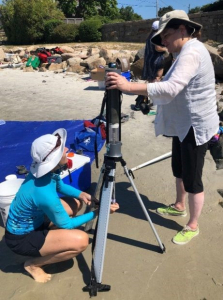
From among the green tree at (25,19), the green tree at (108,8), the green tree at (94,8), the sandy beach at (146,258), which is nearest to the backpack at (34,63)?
the sandy beach at (146,258)

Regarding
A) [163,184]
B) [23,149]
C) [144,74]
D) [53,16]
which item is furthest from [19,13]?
[163,184]

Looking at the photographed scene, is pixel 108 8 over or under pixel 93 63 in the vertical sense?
over

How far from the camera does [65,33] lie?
24953 millimetres

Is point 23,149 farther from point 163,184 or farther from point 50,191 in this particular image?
point 50,191

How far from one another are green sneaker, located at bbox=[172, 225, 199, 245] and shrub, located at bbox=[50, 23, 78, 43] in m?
24.7

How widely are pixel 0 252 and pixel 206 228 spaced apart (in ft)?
6.29

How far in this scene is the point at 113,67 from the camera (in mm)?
1999

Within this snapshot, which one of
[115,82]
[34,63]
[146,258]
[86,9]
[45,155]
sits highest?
[86,9]

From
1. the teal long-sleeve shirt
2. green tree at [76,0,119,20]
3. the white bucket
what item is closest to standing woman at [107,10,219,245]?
the teal long-sleeve shirt

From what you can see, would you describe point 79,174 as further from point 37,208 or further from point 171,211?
point 37,208

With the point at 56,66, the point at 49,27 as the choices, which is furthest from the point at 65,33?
the point at 56,66

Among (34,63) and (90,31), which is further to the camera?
(90,31)

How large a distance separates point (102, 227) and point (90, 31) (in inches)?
982

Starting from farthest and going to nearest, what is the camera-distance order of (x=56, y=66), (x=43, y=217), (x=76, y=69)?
(x=56, y=66), (x=76, y=69), (x=43, y=217)
